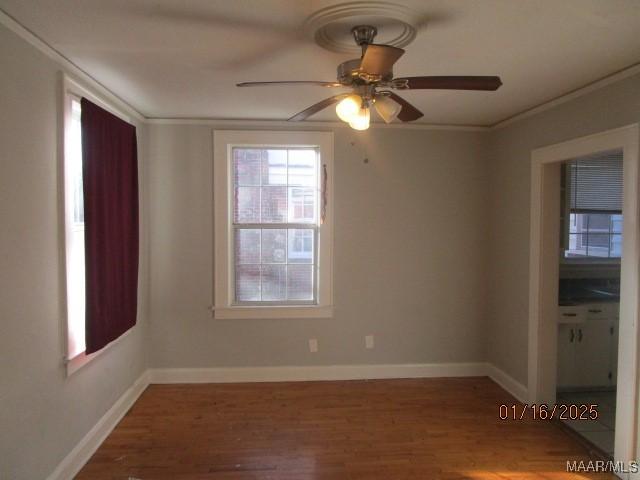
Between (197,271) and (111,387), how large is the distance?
1201 millimetres

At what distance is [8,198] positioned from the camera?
1.91 meters

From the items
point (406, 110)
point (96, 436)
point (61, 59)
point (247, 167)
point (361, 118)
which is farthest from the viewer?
point (247, 167)

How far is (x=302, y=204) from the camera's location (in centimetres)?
393

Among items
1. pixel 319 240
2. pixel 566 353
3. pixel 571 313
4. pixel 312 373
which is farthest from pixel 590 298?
pixel 312 373

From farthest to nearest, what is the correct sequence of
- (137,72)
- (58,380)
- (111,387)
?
(111,387)
(137,72)
(58,380)

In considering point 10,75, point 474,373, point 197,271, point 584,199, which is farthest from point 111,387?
point 584,199

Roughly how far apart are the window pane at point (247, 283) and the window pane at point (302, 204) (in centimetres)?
62

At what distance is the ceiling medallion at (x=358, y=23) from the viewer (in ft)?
5.55

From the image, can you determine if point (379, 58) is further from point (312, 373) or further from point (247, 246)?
point (312, 373)

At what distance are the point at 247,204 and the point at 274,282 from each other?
2.62 feet

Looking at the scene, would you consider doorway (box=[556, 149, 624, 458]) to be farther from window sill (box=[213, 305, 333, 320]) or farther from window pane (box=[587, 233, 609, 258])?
window sill (box=[213, 305, 333, 320])

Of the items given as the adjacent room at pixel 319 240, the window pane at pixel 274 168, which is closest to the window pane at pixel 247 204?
the adjacent room at pixel 319 240

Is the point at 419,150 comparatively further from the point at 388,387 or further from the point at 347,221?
the point at 388,387

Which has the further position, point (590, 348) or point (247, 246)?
point (247, 246)
